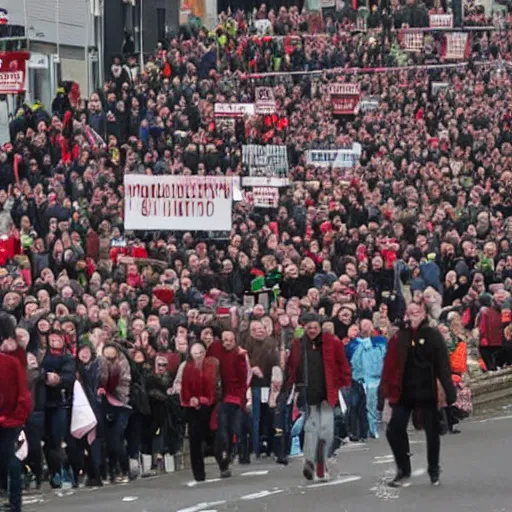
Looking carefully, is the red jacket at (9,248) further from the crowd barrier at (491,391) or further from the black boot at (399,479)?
the black boot at (399,479)

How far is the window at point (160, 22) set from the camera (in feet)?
210

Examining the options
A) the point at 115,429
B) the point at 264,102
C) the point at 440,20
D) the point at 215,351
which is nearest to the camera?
the point at 215,351

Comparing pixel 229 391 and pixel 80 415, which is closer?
pixel 80 415

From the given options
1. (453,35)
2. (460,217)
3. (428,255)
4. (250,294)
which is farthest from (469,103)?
(250,294)

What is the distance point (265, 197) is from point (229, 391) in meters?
15.5

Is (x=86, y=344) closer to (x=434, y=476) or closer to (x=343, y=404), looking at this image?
(x=343, y=404)

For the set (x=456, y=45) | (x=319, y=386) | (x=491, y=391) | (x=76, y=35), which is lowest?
(x=491, y=391)

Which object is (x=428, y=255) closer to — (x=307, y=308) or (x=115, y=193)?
(x=115, y=193)

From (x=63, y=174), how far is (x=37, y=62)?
16.3 meters

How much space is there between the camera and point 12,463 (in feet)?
64.1

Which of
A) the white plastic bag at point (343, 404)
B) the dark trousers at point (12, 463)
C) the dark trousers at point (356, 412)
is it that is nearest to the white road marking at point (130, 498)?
the dark trousers at point (12, 463)

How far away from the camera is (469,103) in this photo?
5347cm

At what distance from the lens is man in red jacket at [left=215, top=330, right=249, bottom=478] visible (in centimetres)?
2355

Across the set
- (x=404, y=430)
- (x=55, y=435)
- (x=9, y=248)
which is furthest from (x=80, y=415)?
(x=9, y=248)
